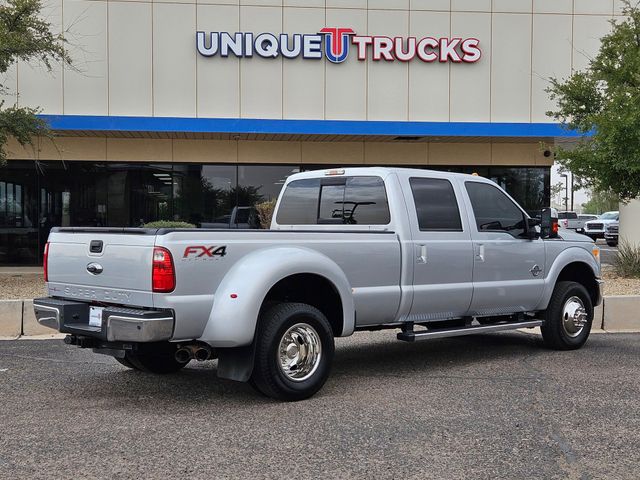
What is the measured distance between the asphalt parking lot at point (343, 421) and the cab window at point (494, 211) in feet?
4.88

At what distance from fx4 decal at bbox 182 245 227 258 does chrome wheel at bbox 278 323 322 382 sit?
2.96 ft

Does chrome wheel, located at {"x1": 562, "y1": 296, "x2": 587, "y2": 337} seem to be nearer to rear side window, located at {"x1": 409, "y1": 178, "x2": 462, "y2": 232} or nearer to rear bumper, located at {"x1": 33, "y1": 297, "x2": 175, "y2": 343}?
rear side window, located at {"x1": 409, "y1": 178, "x2": 462, "y2": 232}

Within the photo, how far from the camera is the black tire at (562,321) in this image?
8.35 meters

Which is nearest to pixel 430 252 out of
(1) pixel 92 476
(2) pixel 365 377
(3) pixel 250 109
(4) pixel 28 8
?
(2) pixel 365 377

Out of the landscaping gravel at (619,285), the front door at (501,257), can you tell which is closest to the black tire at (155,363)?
the front door at (501,257)

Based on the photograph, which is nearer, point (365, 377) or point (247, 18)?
point (365, 377)

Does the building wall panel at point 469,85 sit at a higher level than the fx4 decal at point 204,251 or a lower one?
higher

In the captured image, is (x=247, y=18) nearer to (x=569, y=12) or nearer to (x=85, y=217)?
(x=85, y=217)

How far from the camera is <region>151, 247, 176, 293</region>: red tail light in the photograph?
534cm

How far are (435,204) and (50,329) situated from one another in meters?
5.57

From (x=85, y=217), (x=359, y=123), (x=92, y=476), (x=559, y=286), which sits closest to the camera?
(x=92, y=476)

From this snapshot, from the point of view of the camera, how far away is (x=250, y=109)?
18.3m

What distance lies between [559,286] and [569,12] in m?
13.2

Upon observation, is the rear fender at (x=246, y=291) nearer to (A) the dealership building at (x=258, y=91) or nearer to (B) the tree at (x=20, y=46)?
(B) the tree at (x=20, y=46)
